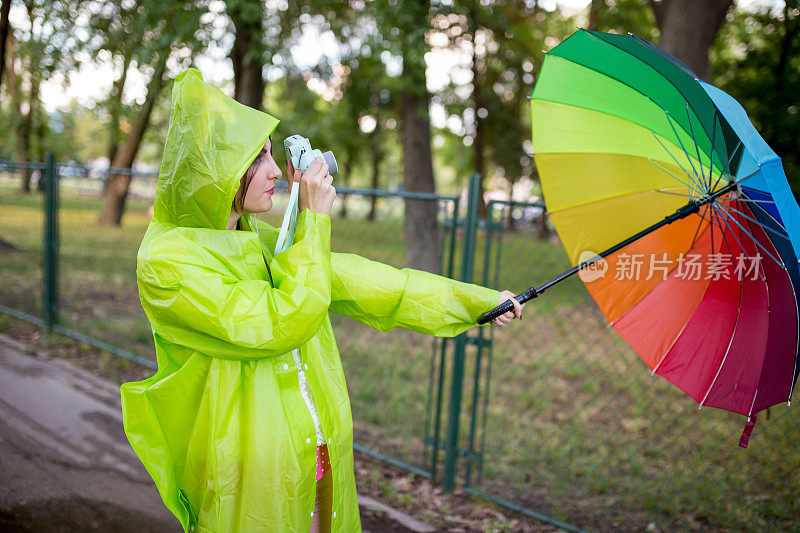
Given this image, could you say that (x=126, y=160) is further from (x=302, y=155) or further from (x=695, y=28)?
(x=302, y=155)

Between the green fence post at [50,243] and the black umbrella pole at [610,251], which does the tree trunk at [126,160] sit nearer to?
the green fence post at [50,243]

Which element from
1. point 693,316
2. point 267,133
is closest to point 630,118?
point 693,316

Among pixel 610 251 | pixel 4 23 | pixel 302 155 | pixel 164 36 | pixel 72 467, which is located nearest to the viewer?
pixel 302 155

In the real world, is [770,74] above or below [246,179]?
above

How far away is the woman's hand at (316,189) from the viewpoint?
1670 mm

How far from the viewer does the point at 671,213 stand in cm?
211

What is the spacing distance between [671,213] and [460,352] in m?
1.71

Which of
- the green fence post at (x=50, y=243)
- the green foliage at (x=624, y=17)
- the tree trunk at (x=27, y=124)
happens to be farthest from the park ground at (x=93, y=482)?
the green foliage at (x=624, y=17)

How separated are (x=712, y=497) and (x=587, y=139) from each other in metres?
3.07

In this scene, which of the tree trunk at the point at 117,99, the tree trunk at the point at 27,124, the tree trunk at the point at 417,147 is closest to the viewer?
the tree trunk at the point at 417,147

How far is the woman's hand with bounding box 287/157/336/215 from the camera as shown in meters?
1.67

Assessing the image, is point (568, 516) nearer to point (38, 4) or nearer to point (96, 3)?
point (96, 3)

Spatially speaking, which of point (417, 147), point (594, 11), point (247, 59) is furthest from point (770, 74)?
point (247, 59)

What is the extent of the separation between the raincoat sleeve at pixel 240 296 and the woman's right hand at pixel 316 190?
1.3 inches
